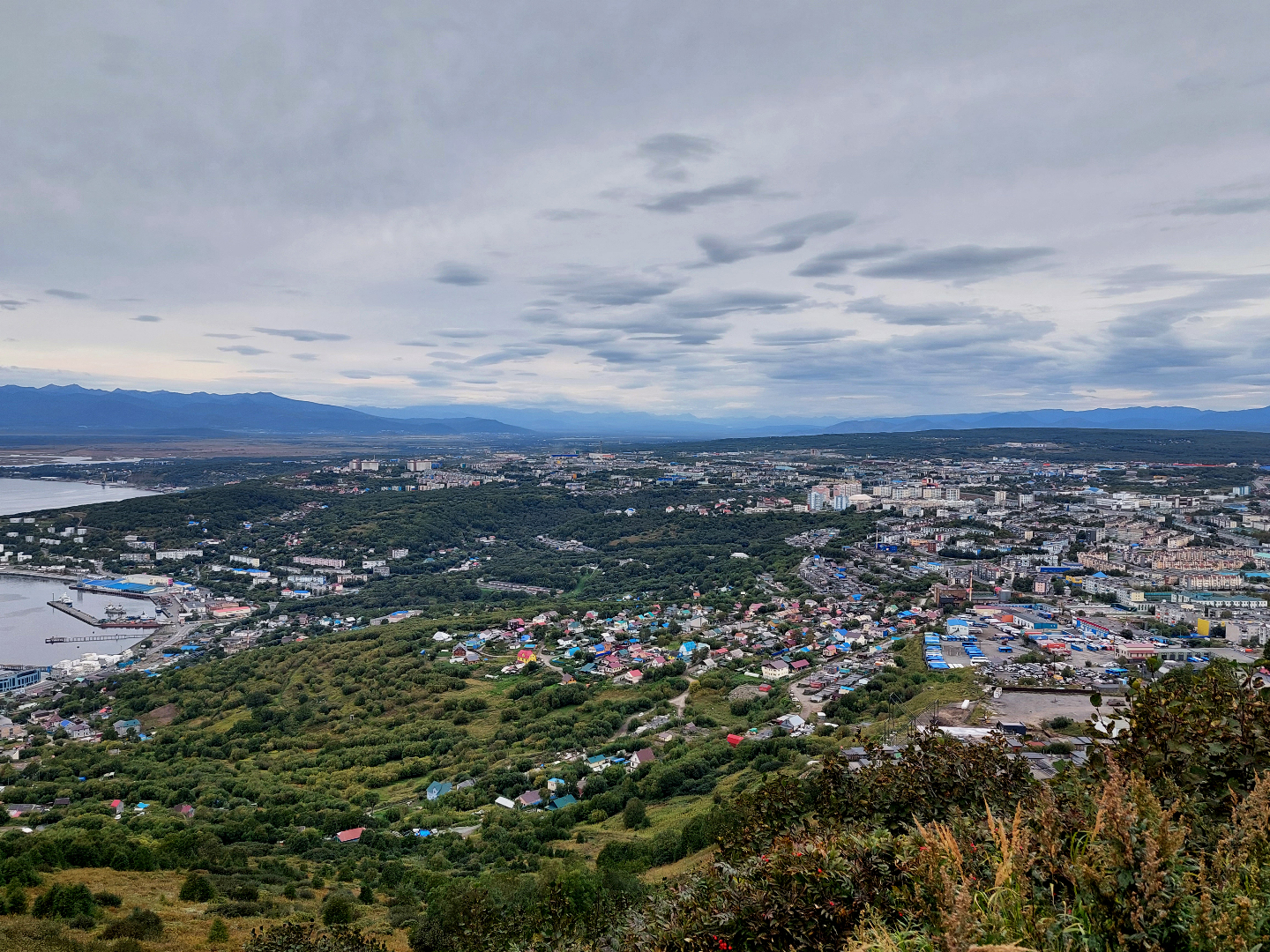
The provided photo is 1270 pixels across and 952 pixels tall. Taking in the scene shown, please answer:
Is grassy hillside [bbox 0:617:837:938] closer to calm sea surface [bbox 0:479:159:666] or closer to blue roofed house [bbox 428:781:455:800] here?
blue roofed house [bbox 428:781:455:800]

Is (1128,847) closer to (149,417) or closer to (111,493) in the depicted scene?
(111,493)

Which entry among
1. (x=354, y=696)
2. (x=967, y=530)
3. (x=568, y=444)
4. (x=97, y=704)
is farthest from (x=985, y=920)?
(x=568, y=444)

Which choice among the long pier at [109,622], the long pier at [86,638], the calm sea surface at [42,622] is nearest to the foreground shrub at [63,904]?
the calm sea surface at [42,622]

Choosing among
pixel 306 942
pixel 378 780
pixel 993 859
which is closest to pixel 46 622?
pixel 378 780

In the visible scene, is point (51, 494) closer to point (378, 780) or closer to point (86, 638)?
point (86, 638)

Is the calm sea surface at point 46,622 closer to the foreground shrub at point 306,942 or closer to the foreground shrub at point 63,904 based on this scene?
the foreground shrub at point 63,904

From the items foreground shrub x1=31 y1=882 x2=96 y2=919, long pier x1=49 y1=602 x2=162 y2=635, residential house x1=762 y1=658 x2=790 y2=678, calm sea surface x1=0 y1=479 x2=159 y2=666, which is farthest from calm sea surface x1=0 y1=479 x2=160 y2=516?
foreground shrub x1=31 y1=882 x2=96 y2=919
